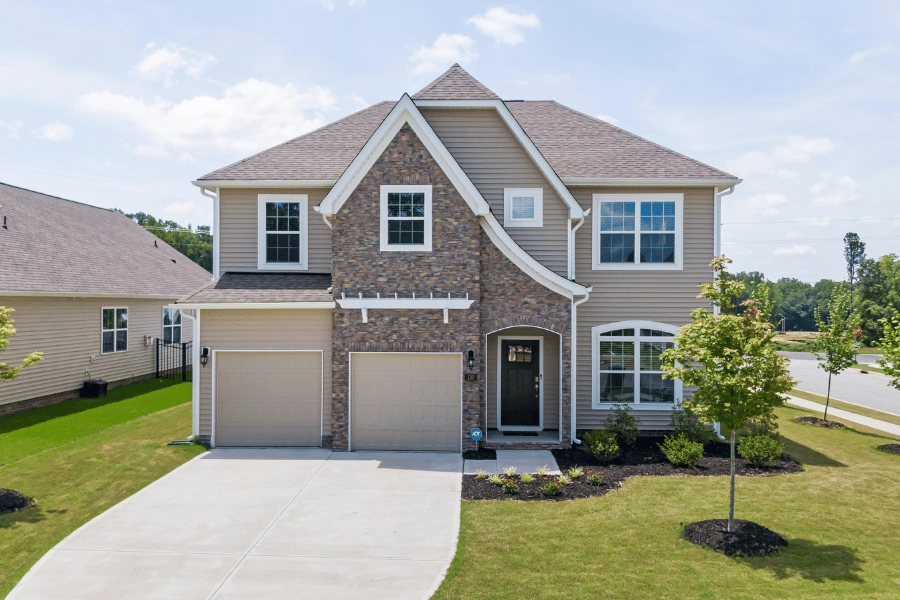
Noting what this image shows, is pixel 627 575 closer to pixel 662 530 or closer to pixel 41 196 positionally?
pixel 662 530

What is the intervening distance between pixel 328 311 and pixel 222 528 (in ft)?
Answer: 18.4

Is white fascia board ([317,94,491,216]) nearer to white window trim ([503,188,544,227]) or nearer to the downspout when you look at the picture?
white window trim ([503,188,544,227])

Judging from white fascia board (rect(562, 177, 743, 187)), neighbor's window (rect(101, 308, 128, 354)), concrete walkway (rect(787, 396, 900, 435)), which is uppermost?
white fascia board (rect(562, 177, 743, 187))

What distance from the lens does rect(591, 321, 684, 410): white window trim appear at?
14.2 metres

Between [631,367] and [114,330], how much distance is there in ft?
60.3

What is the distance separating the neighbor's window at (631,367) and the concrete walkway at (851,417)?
3.74 meters

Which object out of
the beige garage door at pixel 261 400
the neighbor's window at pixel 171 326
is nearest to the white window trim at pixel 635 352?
the beige garage door at pixel 261 400

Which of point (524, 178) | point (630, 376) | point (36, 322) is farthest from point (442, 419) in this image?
point (36, 322)

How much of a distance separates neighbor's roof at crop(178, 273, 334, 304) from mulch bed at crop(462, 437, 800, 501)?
5730 mm

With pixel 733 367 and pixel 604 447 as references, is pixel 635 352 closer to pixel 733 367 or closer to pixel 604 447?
pixel 604 447

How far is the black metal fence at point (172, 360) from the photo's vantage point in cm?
2305

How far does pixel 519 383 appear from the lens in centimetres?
1462

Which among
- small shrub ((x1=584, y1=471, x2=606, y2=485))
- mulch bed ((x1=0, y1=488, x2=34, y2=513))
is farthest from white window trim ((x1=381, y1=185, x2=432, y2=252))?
mulch bed ((x1=0, y1=488, x2=34, y2=513))

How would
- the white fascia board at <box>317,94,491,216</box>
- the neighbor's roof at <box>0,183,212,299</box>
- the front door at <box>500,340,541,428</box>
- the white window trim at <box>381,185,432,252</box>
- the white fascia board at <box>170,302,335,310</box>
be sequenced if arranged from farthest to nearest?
the neighbor's roof at <box>0,183,212,299</box>
the front door at <box>500,340,541,428</box>
the white fascia board at <box>170,302,335,310</box>
the white window trim at <box>381,185,432,252</box>
the white fascia board at <box>317,94,491,216</box>
